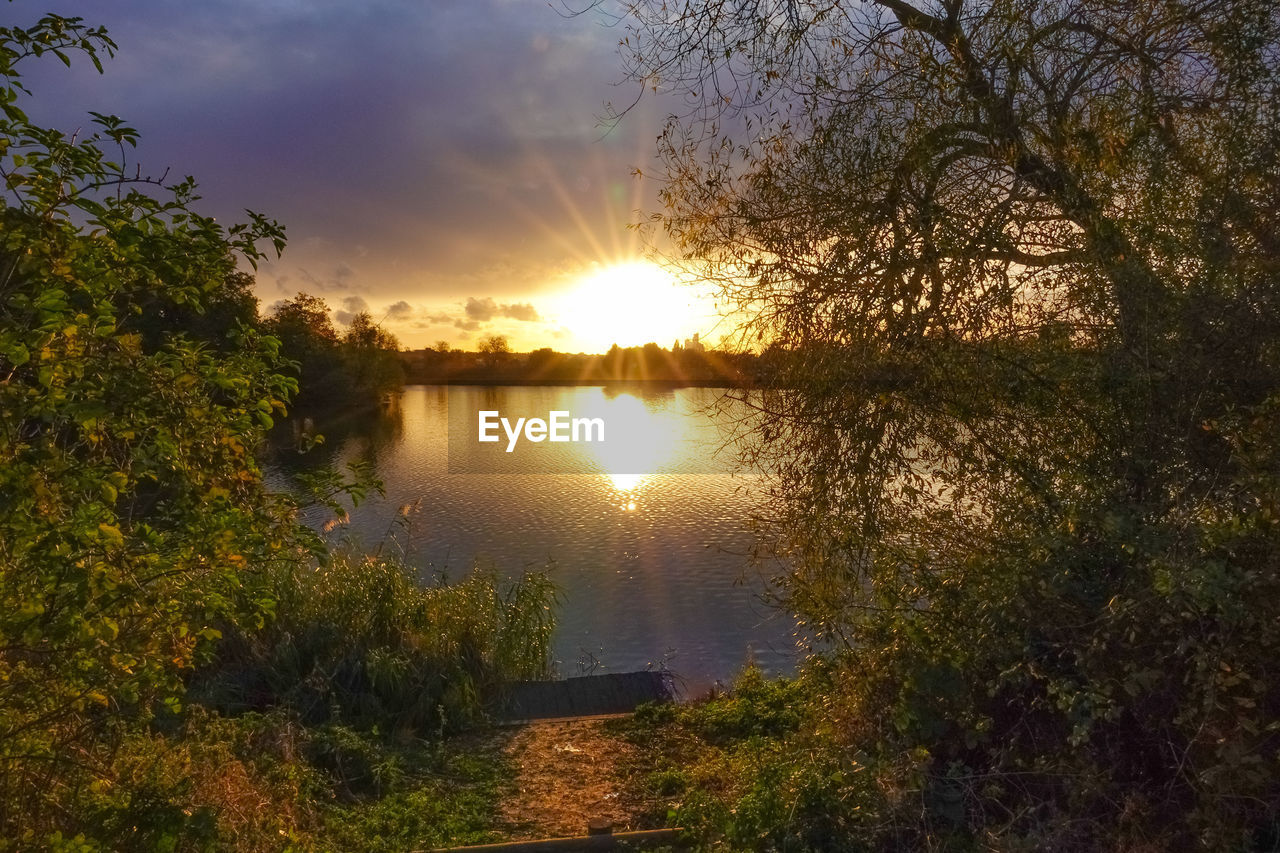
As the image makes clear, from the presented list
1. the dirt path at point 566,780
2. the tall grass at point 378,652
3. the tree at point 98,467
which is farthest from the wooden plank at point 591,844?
the tall grass at point 378,652

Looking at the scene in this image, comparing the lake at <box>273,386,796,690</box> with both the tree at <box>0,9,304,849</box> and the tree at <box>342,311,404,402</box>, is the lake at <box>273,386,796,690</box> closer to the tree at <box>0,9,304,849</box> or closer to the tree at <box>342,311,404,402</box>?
the tree at <box>0,9,304,849</box>

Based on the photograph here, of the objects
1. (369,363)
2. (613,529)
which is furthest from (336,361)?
(613,529)

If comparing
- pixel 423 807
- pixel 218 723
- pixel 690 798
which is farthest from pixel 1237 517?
pixel 218 723

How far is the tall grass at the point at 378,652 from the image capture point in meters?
7.61

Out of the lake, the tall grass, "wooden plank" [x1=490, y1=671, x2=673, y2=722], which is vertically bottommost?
the lake

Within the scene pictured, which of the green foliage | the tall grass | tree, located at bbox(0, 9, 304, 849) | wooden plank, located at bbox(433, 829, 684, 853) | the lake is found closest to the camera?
tree, located at bbox(0, 9, 304, 849)

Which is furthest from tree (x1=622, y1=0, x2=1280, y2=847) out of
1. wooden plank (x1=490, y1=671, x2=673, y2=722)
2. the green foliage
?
the green foliage

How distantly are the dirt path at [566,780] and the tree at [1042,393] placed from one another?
184cm

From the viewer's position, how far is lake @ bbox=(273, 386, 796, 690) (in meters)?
12.6

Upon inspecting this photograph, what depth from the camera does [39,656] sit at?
3980 millimetres

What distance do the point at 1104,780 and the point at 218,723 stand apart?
523 cm

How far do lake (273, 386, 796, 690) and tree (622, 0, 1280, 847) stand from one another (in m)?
1.11

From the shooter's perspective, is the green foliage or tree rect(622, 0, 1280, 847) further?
the green foliage

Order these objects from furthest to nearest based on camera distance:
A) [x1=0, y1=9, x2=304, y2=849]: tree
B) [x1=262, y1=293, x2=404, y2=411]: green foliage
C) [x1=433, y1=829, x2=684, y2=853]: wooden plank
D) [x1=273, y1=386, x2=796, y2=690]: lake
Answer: [x1=262, y1=293, x2=404, y2=411]: green foliage, [x1=273, y1=386, x2=796, y2=690]: lake, [x1=433, y1=829, x2=684, y2=853]: wooden plank, [x1=0, y1=9, x2=304, y2=849]: tree
